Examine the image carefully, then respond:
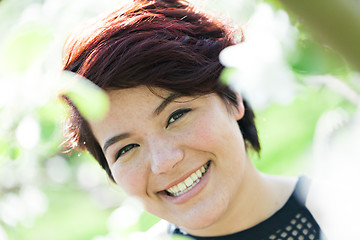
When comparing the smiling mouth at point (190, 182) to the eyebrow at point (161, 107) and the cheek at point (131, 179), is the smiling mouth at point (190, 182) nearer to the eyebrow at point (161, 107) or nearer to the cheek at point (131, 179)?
the cheek at point (131, 179)

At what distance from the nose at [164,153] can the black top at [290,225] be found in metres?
0.44

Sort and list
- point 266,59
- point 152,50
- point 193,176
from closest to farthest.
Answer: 1. point 266,59
2. point 152,50
3. point 193,176

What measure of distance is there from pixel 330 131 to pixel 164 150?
80cm

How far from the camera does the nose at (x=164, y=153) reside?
1.30 meters

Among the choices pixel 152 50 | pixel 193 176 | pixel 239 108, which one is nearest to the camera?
pixel 152 50

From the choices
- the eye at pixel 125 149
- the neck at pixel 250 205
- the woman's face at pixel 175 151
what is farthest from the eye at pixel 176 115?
the neck at pixel 250 205

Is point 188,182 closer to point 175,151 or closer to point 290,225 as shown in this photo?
point 175,151

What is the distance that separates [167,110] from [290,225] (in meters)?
0.58

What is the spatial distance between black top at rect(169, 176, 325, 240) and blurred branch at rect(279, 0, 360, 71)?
1317 mm

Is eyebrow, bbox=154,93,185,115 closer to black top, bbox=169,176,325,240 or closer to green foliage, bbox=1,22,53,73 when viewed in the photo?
black top, bbox=169,176,325,240

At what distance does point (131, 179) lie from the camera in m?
1.40

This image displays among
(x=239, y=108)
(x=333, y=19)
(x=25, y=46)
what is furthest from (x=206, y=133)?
(x=333, y=19)

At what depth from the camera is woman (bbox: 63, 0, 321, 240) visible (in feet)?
4.29

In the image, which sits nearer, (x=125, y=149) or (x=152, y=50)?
(x=152, y=50)
